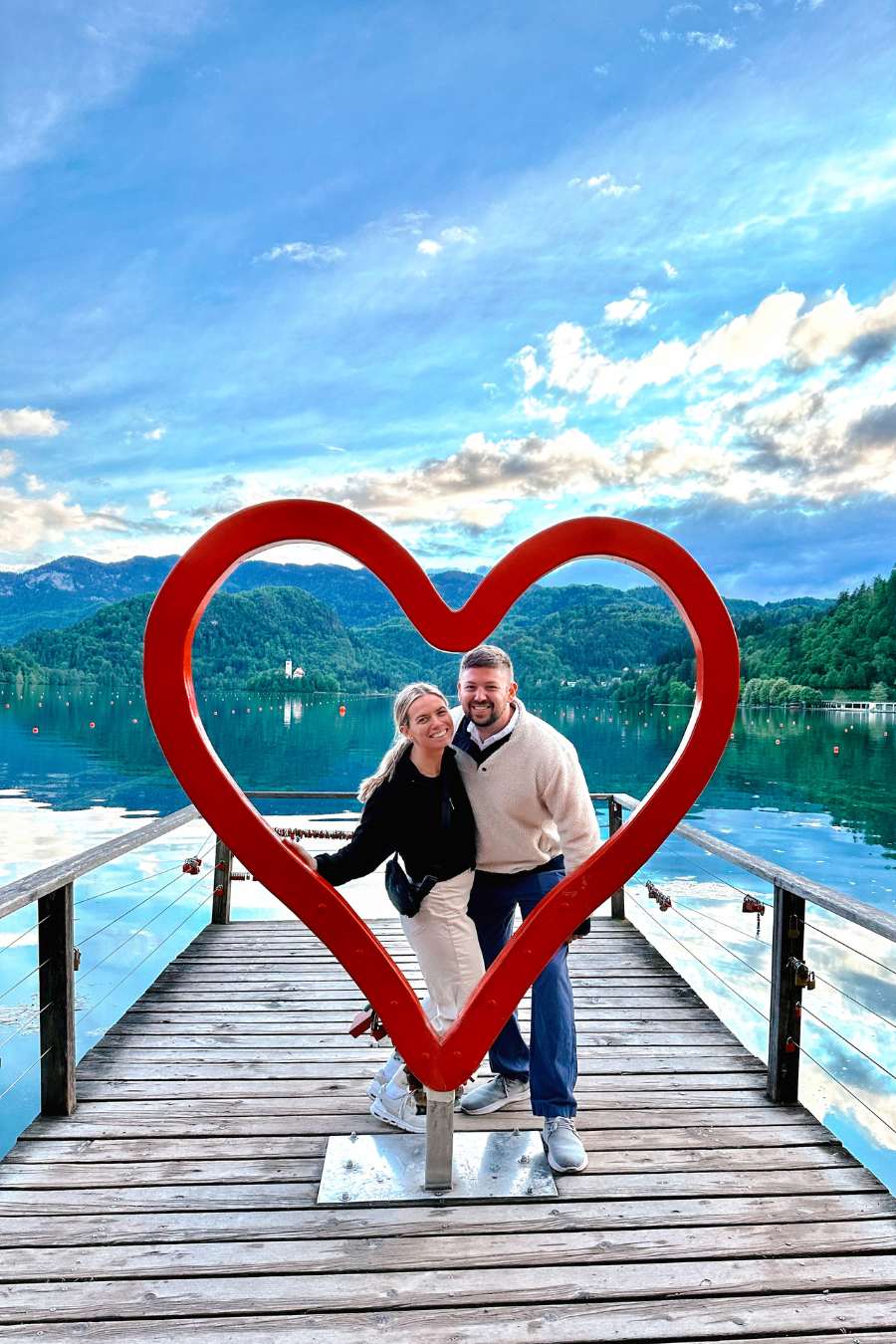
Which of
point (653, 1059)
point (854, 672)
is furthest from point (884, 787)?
point (854, 672)

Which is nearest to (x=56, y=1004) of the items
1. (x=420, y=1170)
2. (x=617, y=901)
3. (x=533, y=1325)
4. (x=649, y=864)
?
(x=420, y=1170)

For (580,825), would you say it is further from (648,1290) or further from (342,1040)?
(342,1040)

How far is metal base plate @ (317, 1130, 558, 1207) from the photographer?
2609 millimetres

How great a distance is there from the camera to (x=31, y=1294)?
221 cm

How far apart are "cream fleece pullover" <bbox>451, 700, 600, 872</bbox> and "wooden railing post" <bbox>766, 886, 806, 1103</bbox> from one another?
3.44 feet

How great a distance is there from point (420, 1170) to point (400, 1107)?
0.95 feet

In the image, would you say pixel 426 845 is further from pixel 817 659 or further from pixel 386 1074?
pixel 817 659

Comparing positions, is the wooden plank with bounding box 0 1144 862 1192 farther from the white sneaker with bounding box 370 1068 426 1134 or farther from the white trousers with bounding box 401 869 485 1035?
the white trousers with bounding box 401 869 485 1035

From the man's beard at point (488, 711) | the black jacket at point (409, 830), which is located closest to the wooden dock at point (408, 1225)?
the black jacket at point (409, 830)

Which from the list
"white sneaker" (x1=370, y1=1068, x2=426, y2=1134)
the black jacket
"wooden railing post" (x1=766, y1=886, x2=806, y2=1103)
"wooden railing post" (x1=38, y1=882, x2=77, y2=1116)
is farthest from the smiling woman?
"wooden railing post" (x1=766, y1=886, x2=806, y2=1103)

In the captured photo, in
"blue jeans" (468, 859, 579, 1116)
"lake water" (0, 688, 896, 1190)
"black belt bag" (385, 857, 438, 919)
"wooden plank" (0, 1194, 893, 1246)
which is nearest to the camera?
"wooden plank" (0, 1194, 893, 1246)

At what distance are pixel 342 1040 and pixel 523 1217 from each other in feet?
4.92

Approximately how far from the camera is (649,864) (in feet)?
52.3

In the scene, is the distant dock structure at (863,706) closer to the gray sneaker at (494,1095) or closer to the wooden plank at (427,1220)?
the gray sneaker at (494,1095)
